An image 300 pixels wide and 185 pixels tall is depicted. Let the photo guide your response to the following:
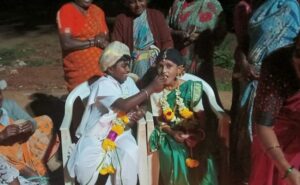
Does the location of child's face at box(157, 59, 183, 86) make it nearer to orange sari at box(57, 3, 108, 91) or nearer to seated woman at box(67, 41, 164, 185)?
seated woman at box(67, 41, 164, 185)

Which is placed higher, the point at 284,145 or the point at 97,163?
the point at 284,145

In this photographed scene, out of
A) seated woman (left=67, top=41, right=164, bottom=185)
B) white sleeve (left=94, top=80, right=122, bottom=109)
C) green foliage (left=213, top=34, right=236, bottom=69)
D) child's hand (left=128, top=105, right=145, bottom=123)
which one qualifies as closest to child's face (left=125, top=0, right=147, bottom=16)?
seated woman (left=67, top=41, right=164, bottom=185)

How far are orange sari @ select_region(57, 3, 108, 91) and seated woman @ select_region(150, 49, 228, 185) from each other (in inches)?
31.2

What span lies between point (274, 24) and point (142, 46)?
1297 millimetres

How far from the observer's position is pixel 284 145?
3074 millimetres

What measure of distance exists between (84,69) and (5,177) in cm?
120

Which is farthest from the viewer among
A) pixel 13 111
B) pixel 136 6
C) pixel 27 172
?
pixel 136 6

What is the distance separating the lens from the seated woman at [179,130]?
414 cm

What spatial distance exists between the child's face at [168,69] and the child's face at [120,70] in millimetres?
265

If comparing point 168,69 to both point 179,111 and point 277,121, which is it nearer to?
point 179,111

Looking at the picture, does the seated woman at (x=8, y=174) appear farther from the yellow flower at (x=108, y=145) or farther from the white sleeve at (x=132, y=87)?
the white sleeve at (x=132, y=87)

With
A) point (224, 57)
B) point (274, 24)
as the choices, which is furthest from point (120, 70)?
point (224, 57)

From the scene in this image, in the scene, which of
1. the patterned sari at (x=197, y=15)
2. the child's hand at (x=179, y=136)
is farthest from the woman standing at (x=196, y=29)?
the child's hand at (x=179, y=136)

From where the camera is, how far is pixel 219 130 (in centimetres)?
424
